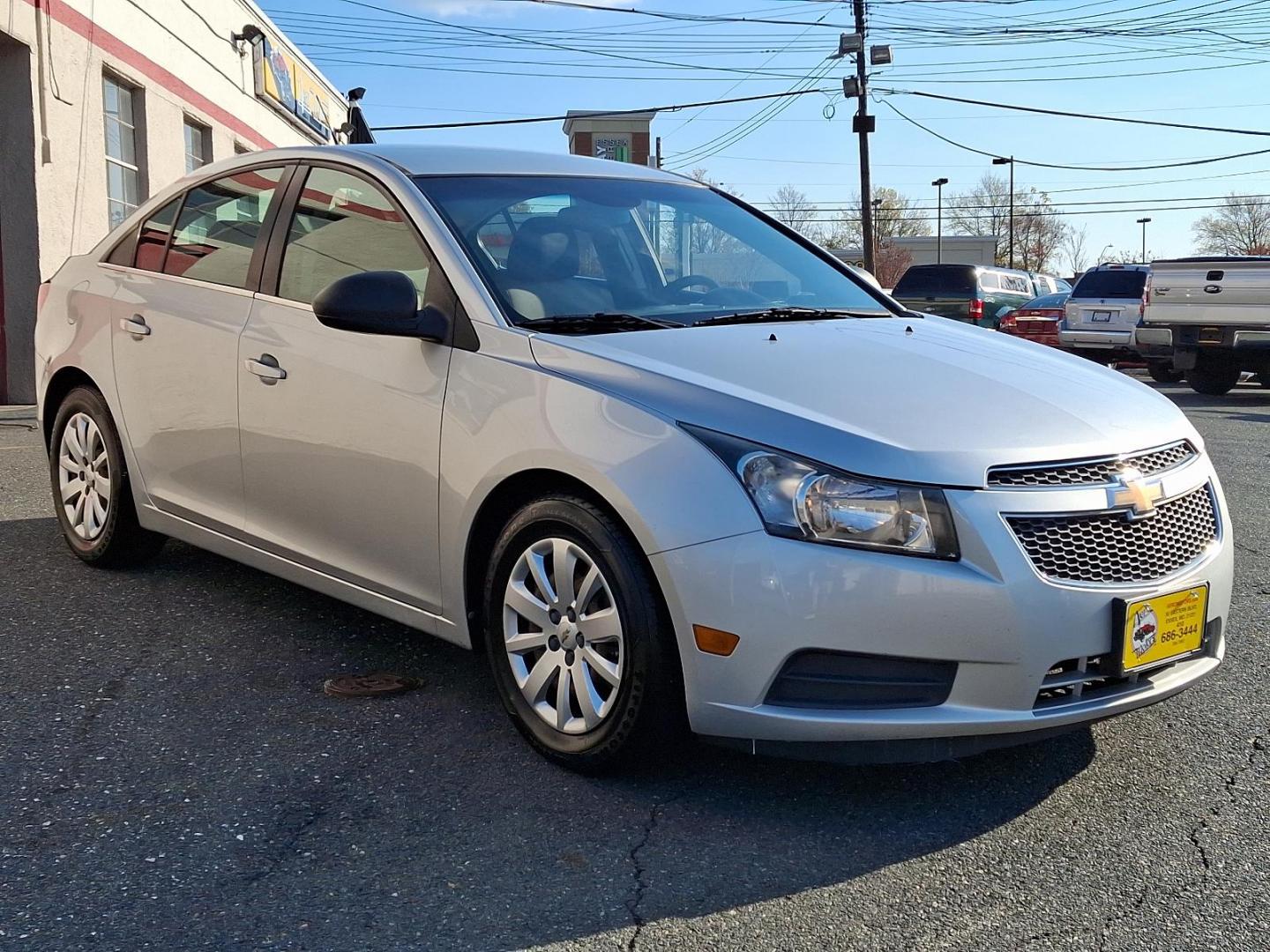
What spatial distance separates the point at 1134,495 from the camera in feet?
10.4

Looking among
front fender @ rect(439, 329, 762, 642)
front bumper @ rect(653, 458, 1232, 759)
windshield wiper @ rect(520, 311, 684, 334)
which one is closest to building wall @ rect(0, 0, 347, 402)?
windshield wiper @ rect(520, 311, 684, 334)

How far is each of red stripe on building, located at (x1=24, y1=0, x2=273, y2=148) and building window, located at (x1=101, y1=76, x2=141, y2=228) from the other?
320 mm

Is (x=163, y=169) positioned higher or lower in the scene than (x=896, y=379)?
higher

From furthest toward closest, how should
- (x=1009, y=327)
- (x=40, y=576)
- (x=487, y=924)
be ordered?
(x=1009, y=327) < (x=40, y=576) < (x=487, y=924)

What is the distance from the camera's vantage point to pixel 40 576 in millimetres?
5434

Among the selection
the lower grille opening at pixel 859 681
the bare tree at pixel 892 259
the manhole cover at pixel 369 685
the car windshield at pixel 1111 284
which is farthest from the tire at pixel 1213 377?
the bare tree at pixel 892 259

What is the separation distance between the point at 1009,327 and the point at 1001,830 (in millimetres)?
18280

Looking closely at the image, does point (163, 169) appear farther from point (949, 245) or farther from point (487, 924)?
point (949, 245)

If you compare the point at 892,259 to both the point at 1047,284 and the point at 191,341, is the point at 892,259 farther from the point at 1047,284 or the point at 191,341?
the point at 191,341

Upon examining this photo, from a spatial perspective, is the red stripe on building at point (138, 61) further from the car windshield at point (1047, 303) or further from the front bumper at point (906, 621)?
the car windshield at point (1047, 303)

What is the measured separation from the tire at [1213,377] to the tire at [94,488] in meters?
13.9

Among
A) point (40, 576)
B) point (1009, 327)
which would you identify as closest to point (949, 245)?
point (1009, 327)

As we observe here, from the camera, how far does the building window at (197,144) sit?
58.5 feet

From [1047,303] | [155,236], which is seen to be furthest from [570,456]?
[1047,303]
